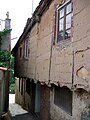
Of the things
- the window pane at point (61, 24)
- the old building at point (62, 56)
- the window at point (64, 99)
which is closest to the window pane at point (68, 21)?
the old building at point (62, 56)

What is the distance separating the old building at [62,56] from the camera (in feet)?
21.3

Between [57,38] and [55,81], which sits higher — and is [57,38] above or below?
above

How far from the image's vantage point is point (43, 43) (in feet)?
35.0

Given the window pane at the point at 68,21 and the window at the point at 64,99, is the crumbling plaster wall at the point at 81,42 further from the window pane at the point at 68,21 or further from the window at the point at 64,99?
the window at the point at 64,99

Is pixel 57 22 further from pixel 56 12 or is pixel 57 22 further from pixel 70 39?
pixel 70 39

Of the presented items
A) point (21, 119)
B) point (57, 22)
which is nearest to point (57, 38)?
point (57, 22)

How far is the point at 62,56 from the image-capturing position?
26.4 feet

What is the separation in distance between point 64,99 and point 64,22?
3.01 metres

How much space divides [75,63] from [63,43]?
1.42 m

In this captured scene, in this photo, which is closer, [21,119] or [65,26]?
[65,26]

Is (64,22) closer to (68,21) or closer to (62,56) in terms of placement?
(68,21)

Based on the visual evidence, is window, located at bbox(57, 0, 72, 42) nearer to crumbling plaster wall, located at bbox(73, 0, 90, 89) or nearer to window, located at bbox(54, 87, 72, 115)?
crumbling plaster wall, located at bbox(73, 0, 90, 89)

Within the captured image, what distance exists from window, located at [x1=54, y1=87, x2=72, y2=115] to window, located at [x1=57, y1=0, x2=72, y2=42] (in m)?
2.00

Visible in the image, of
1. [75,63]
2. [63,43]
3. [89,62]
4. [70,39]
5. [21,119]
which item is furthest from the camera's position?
[21,119]
